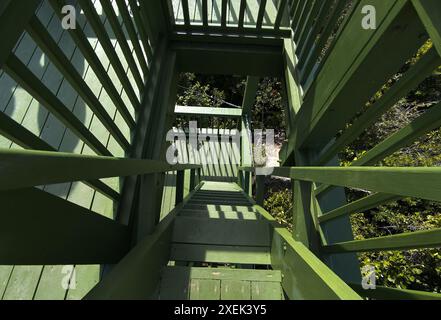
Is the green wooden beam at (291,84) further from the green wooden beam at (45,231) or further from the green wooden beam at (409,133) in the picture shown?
the green wooden beam at (45,231)

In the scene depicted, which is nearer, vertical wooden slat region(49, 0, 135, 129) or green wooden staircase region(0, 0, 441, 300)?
green wooden staircase region(0, 0, 441, 300)

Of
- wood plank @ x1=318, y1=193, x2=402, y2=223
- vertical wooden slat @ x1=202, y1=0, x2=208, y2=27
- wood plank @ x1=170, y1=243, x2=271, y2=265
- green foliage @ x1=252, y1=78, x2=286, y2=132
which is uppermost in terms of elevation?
green foliage @ x1=252, y1=78, x2=286, y2=132

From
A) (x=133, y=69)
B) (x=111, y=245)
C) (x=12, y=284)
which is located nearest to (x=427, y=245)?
(x=111, y=245)

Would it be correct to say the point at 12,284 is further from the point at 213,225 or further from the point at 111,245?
the point at 213,225

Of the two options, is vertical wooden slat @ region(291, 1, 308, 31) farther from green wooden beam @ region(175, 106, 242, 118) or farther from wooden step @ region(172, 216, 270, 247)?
green wooden beam @ region(175, 106, 242, 118)

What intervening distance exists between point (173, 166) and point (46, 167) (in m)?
1.56

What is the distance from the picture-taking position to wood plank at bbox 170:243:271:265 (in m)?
2.13

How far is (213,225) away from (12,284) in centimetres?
144

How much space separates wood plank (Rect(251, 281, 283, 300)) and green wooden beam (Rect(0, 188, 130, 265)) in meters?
0.95

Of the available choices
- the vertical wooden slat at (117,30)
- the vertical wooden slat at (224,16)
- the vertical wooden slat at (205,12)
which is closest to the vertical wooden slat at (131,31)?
the vertical wooden slat at (117,30)

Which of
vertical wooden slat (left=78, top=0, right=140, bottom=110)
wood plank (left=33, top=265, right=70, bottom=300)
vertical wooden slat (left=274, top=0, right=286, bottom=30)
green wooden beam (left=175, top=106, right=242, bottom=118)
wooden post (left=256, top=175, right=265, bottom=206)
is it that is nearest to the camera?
vertical wooden slat (left=78, top=0, right=140, bottom=110)

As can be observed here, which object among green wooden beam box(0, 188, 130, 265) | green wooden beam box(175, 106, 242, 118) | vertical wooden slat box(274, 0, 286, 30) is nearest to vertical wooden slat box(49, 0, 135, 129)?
green wooden beam box(0, 188, 130, 265)

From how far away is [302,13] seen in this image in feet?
8.96

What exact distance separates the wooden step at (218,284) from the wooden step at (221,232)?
40 centimetres
